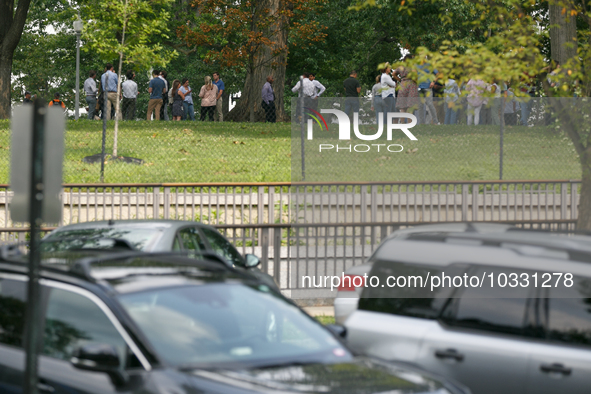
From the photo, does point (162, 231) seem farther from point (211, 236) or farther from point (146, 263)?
point (146, 263)

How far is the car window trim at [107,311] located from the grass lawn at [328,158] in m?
10.7

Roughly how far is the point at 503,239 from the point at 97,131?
1995 centimetres

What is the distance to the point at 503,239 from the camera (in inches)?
238

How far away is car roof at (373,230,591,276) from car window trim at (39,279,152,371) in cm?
238

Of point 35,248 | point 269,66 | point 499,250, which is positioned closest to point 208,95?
point 269,66

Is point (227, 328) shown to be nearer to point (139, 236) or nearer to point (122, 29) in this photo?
point (139, 236)

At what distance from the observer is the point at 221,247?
938 centimetres

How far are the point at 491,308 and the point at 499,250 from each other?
0.42 metres

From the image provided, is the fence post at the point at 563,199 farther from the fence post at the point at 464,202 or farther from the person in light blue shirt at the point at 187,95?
the person in light blue shirt at the point at 187,95

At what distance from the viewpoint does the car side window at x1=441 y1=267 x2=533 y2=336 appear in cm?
567

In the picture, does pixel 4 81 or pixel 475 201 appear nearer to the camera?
pixel 475 201

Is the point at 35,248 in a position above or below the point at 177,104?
below

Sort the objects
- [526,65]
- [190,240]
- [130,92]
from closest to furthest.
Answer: [190,240]
[526,65]
[130,92]

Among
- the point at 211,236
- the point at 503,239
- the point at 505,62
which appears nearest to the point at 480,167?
the point at 505,62
